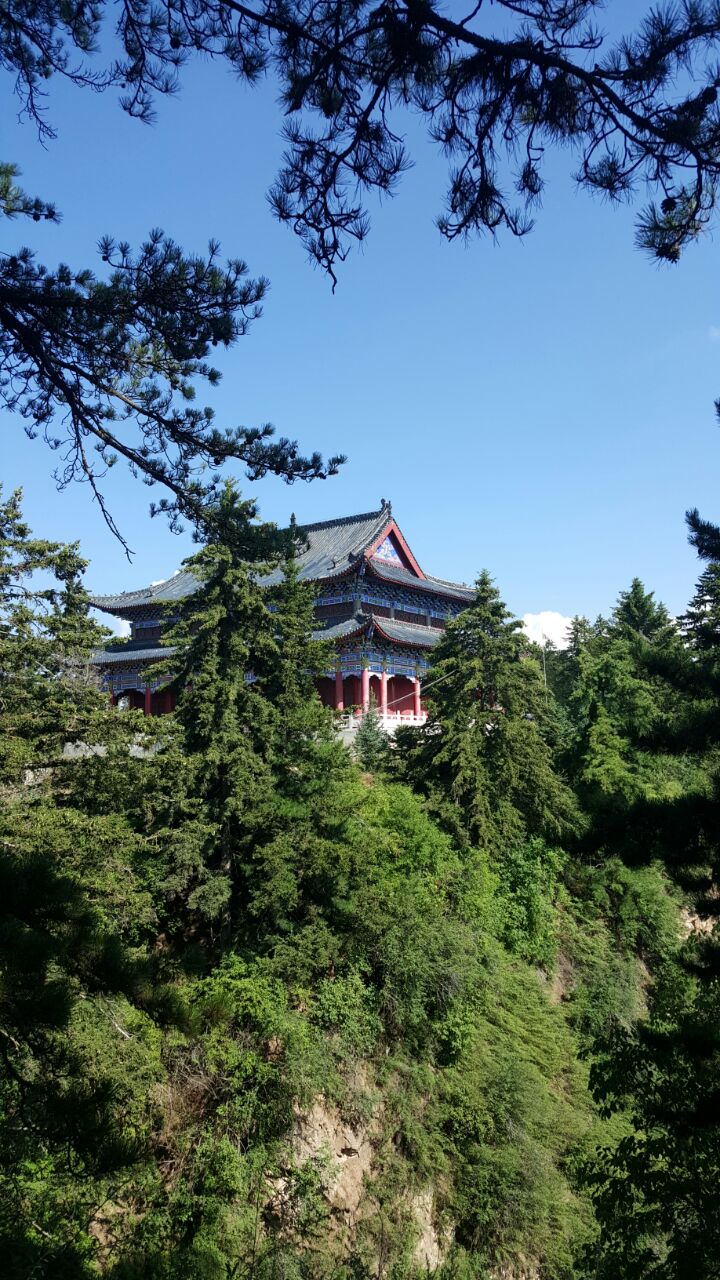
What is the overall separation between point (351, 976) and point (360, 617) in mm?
11854

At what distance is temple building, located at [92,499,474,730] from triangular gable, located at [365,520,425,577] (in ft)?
0.11

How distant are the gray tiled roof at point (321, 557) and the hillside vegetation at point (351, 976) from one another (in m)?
8.89

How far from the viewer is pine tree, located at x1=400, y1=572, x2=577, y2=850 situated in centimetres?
1496

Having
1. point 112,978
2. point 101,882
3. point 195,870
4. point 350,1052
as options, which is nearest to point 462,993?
point 350,1052

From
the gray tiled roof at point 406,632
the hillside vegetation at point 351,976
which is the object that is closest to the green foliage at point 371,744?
the hillside vegetation at point 351,976

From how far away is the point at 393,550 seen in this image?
2492 centimetres

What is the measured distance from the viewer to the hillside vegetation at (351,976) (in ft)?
22.1

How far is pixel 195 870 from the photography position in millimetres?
11234

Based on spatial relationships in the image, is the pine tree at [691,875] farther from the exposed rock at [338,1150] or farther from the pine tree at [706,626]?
the exposed rock at [338,1150]

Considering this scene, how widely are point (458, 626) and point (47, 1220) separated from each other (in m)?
11.6

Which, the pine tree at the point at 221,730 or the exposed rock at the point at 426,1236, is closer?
the exposed rock at the point at 426,1236

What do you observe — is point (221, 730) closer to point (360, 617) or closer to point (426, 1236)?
point (426, 1236)

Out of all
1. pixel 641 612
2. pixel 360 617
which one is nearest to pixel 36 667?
pixel 360 617

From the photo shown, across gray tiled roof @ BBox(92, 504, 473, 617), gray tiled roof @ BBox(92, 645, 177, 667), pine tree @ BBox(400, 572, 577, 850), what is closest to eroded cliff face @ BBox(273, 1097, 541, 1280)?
pine tree @ BBox(400, 572, 577, 850)
